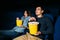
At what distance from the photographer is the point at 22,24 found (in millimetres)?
2537

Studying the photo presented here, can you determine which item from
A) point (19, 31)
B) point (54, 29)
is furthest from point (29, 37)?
point (19, 31)

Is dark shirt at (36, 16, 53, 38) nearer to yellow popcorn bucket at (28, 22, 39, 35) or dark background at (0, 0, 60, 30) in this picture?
yellow popcorn bucket at (28, 22, 39, 35)

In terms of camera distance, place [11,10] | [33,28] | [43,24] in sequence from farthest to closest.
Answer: [11,10]
[43,24]
[33,28]

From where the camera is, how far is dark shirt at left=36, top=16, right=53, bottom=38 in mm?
1816

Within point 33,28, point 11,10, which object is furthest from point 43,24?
point 11,10

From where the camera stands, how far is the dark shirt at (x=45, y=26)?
1816mm

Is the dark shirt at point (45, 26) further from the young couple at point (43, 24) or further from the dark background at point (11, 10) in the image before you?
the dark background at point (11, 10)

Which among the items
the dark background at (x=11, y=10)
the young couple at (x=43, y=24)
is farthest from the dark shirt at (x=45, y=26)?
Answer: the dark background at (x=11, y=10)

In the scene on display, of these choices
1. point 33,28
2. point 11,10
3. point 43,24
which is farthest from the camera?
point 11,10

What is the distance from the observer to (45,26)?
6.13ft

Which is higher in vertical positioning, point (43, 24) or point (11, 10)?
point (11, 10)

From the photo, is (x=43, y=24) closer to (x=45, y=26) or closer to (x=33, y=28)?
(x=45, y=26)

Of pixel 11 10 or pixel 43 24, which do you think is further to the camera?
pixel 11 10

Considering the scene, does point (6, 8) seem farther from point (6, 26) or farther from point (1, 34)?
point (1, 34)
